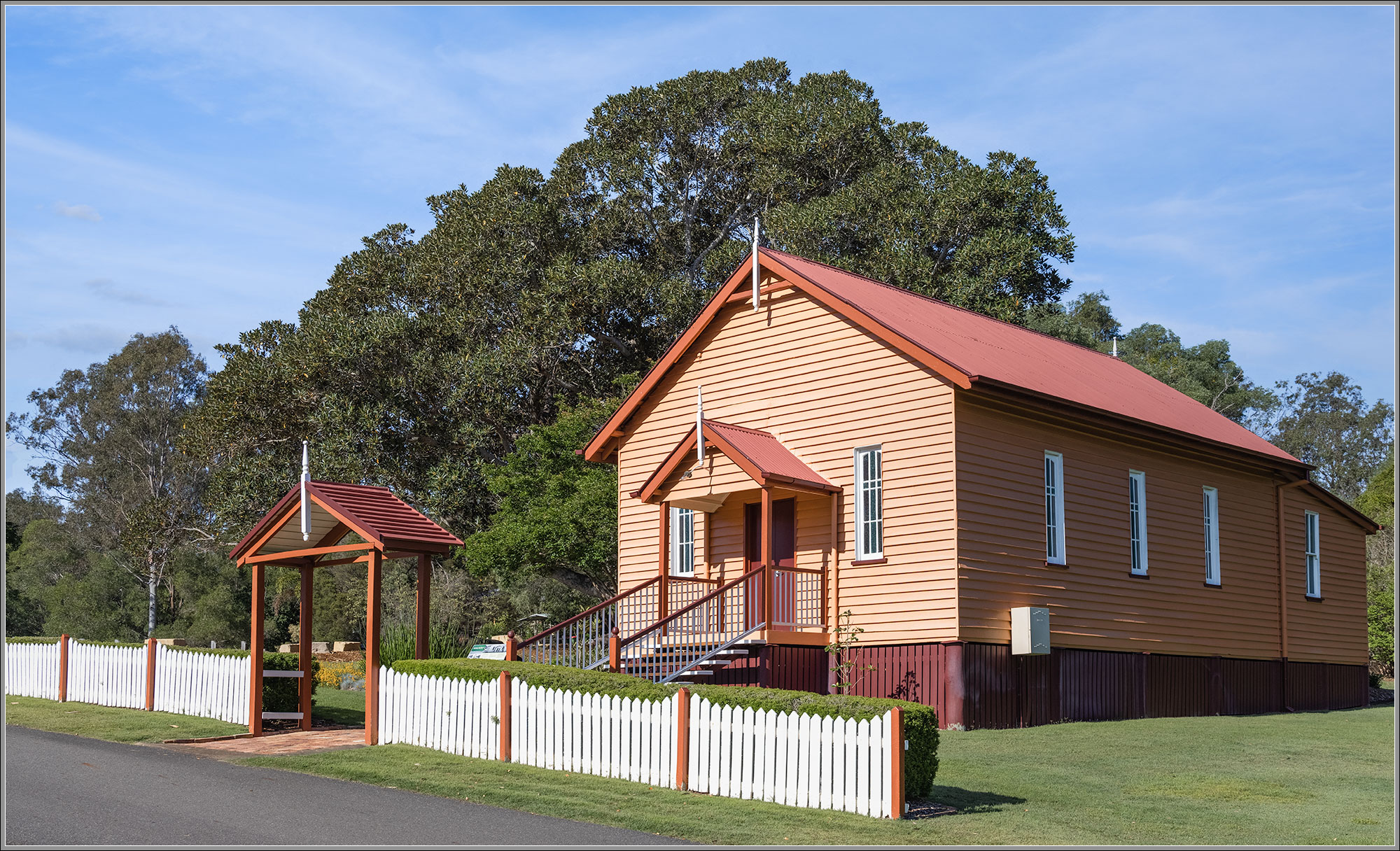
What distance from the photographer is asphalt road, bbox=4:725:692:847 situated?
10.4 meters

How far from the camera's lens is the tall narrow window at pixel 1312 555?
29.1 m

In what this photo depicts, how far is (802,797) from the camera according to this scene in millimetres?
12664

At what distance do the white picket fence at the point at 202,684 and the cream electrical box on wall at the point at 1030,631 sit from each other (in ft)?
39.6

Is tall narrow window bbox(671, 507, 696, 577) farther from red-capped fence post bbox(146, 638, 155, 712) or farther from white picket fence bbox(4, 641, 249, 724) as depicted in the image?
red-capped fence post bbox(146, 638, 155, 712)

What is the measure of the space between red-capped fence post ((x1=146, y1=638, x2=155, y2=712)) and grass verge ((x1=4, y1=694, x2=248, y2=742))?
200 mm

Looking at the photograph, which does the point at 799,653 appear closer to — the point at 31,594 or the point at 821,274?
the point at 821,274

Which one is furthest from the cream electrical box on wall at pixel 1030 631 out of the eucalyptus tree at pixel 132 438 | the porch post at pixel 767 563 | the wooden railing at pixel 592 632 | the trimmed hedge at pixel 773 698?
the eucalyptus tree at pixel 132 438

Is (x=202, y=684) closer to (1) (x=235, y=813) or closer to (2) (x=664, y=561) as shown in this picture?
(2) (x=664, y=561)

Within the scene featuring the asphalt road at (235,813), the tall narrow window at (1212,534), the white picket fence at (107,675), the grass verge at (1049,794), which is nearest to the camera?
the asphalt road at (235,813)

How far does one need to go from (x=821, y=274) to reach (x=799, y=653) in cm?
696

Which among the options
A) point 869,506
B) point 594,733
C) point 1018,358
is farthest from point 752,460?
point 594,733

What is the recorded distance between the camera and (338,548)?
18.4m

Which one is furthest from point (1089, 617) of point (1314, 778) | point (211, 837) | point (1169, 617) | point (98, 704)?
point (98, 704)

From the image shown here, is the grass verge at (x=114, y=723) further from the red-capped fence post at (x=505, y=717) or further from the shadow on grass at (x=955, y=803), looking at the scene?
the shadow on grass at (x=955, y=803)
